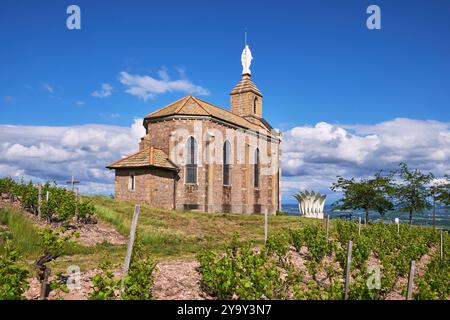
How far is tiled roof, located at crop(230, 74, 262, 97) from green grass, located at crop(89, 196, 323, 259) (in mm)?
18893

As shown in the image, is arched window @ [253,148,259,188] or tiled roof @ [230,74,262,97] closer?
arched window @ [253,148,259,188]

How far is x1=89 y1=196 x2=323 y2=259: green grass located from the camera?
14.4 meters

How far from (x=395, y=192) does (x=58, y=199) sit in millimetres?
29565

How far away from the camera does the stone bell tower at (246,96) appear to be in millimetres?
41000

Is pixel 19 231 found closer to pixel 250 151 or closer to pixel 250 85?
pixel 250 151

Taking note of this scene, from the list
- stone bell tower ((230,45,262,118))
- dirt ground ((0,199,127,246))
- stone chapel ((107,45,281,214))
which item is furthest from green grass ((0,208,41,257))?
stone bell tower ((230,45,262,118))

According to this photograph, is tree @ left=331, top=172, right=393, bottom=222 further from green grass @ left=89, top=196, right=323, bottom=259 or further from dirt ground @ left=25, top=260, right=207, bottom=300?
dirt ground @ left=25, top=260, right=207, bottom=300

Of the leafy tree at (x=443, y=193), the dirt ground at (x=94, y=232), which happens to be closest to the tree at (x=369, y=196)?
the leafy tree at (x=443, y=193)

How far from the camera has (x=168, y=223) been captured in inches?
801

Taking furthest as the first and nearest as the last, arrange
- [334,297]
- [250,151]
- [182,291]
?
1. [250,151]
2. [182,291]
3. [334,297]

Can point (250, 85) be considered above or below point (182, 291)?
above

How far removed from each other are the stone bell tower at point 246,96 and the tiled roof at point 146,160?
1459cm
